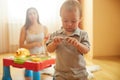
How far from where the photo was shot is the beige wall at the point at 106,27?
10.7 ft

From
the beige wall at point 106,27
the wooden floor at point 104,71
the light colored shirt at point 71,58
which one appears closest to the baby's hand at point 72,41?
the light colored shirt at point 71,58

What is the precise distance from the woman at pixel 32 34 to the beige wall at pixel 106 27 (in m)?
1.18

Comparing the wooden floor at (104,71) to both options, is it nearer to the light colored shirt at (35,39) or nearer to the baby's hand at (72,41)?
the light colored shirt at (35,39)

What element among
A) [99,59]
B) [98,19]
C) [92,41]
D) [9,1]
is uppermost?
[9,1]

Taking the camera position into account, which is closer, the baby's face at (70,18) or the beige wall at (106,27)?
the baby's face at (70,18)

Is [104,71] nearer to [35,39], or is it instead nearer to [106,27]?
[35,39]

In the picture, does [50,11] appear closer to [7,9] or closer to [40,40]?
[7,9]

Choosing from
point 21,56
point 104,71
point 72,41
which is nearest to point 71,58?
point 72,41

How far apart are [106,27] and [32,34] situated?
1.41 meters

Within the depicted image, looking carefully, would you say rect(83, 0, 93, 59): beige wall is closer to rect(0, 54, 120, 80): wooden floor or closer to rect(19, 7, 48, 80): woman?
rect(0, 54, 120, 80): wooden floor

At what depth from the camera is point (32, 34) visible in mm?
2301

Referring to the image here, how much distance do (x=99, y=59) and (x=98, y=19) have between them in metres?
0.58

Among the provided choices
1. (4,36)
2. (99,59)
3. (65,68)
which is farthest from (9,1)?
(65,68)

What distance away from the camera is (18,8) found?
3725mm
